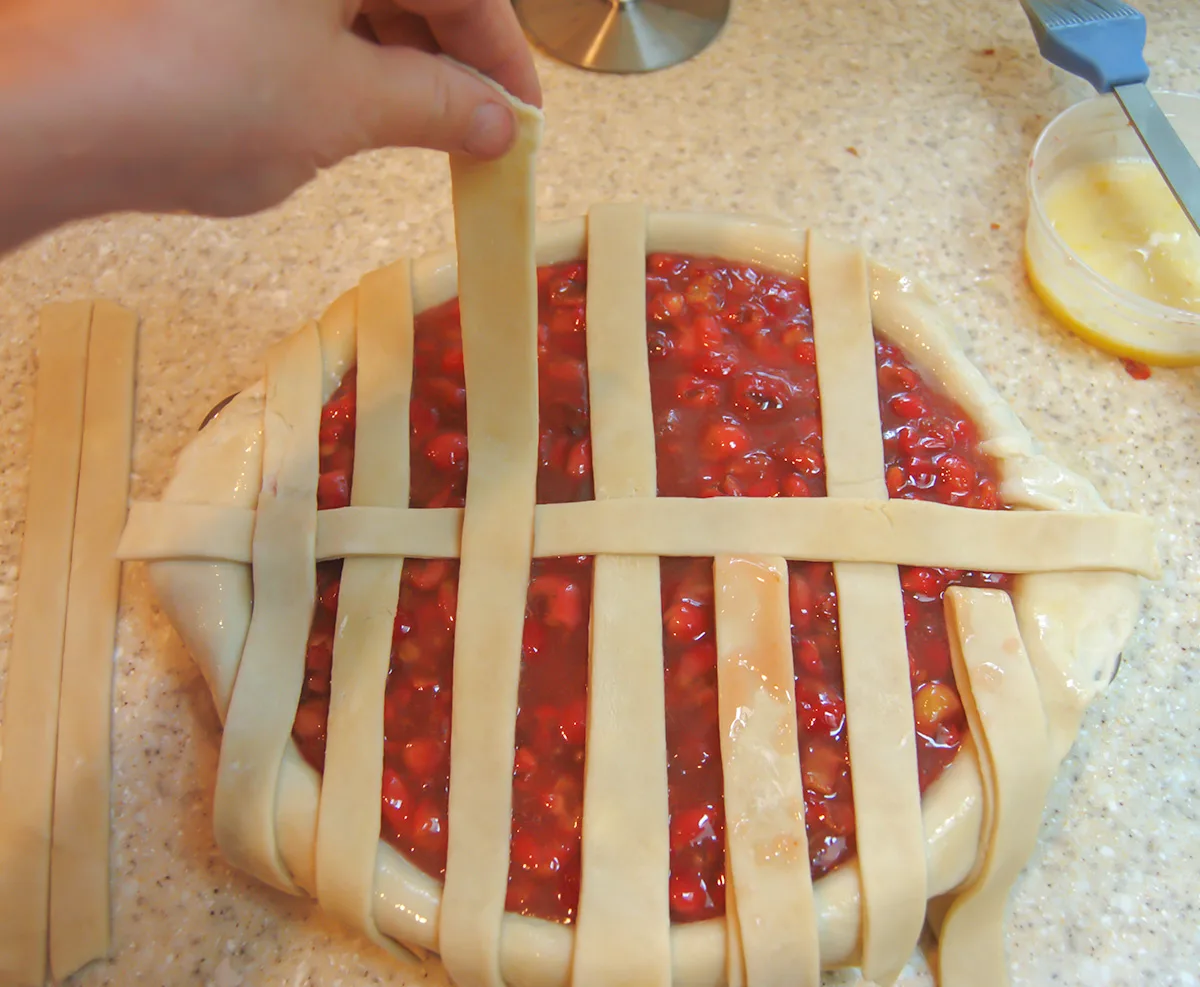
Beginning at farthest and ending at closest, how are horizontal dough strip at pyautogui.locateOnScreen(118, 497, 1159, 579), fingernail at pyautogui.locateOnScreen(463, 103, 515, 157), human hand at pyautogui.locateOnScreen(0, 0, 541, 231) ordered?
1. horizontal dough strip at pyautogui.locateOnScreen(118, 497, 1159, 579)
2. fingernail at pyautogui.locateOnScreen(463, 103, 515, 157)
3. human hand at pyautogui.locateOnScreen(0, 0, 541, 231)

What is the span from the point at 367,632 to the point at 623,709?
0.99ft

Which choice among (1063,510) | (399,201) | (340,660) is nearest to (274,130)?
(340,660)

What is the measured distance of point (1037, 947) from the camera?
1230mm

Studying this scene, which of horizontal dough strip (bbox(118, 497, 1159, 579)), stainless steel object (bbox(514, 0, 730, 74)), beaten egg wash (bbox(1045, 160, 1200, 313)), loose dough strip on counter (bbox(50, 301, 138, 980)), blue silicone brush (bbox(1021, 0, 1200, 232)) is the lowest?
loose dough strip on counter (bbox(50, 301, 138, 980))

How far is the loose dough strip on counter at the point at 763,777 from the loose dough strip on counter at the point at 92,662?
2.57 ft

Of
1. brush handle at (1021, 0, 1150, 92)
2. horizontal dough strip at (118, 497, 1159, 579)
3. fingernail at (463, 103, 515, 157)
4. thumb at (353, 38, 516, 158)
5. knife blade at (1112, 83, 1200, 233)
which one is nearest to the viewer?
thumb at (353, 38, 516, 158)

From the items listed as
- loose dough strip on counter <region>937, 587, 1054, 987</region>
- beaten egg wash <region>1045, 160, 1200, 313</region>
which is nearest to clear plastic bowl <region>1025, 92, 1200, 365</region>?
beaten egg wash <region>1045, 160, 1200, 313</region>

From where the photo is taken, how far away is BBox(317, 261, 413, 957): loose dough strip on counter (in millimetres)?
1066

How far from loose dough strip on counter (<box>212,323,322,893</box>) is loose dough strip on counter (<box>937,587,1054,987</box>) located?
0.74 metres

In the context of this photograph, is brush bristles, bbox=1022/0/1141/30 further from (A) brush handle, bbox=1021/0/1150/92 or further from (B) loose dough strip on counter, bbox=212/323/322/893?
(B) loose dough strip on counter, bbox=212/323/322/893

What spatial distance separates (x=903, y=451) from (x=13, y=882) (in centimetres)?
119

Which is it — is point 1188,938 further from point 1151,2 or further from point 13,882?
point 1151,2

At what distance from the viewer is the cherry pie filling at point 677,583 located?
42.8 inches

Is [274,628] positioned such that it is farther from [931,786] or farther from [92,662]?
[931,786]
